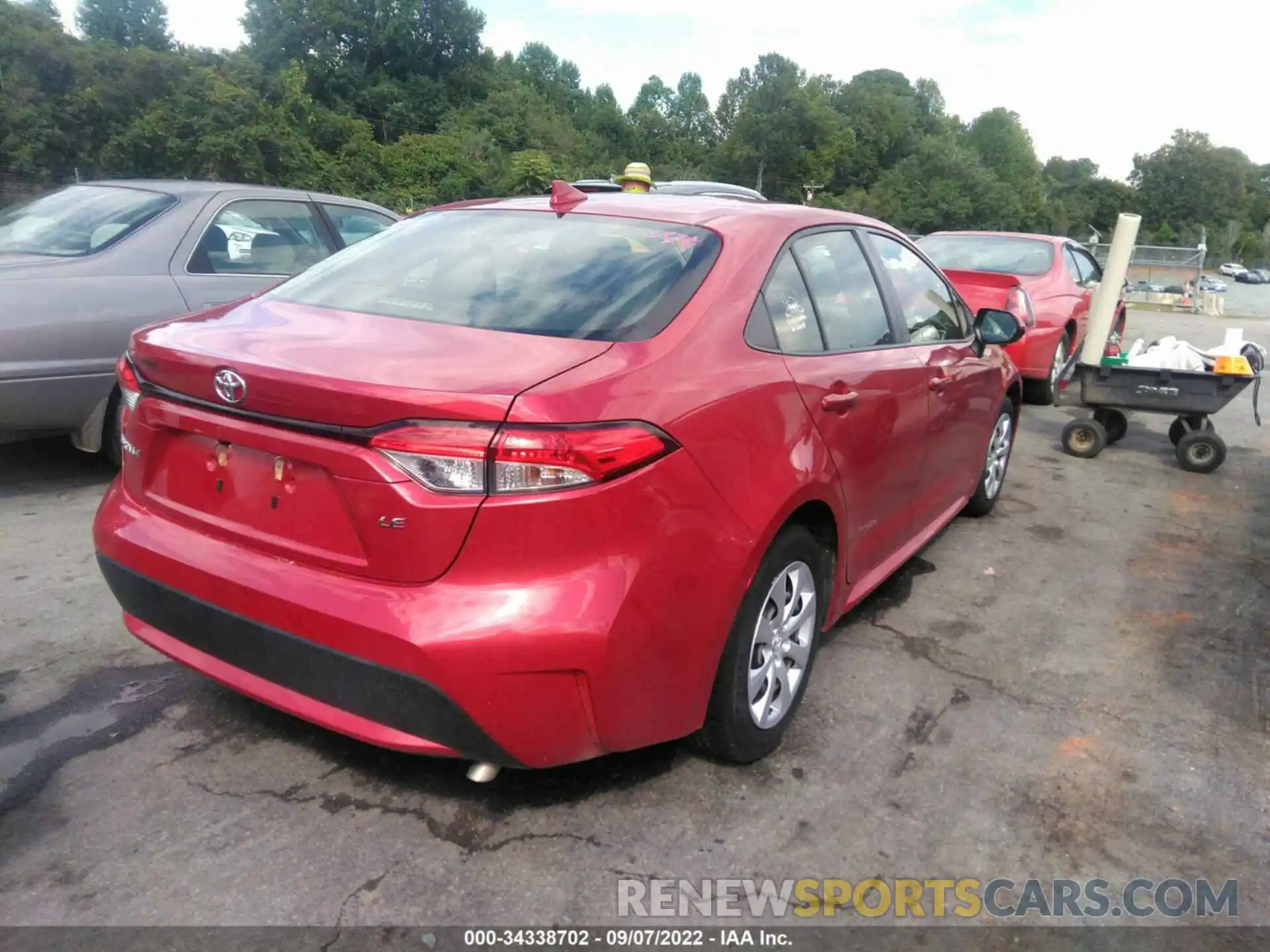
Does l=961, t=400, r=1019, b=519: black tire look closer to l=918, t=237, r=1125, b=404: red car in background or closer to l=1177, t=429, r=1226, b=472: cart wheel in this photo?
l=1177, t=429, r=1226, b=472: cart wheel

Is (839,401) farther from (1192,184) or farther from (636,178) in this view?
(1192,184)

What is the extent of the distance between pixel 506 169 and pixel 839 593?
49.6 m

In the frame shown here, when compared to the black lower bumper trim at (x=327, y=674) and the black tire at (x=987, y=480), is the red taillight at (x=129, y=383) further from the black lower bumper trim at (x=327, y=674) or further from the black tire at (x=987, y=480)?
the black tire at (x=987, y=480)

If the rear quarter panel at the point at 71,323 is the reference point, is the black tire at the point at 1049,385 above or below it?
below

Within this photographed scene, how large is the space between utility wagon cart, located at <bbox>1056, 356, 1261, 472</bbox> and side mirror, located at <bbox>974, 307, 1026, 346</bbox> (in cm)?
249

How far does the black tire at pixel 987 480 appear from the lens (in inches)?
204

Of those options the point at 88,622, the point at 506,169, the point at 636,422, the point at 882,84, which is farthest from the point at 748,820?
the point at 882,84

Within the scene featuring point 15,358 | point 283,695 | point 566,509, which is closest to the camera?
point 566,509

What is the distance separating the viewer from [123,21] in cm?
6228

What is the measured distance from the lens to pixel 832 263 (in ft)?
11.3

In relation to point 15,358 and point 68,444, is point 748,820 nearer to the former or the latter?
point 15,358

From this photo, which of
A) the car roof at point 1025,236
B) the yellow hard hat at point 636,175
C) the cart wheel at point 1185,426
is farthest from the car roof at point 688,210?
the car roof at point 1025,236

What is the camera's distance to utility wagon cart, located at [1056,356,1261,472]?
6.38 m

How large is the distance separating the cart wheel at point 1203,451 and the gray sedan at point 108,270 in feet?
18.4
